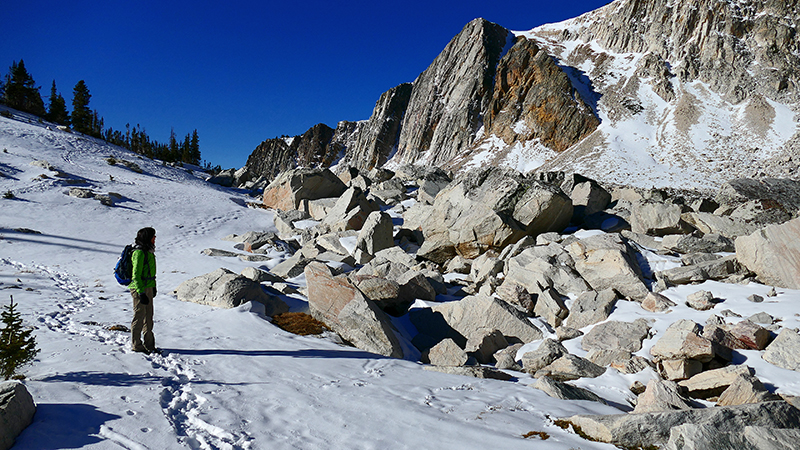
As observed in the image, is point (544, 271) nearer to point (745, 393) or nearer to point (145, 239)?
point (745, 393)

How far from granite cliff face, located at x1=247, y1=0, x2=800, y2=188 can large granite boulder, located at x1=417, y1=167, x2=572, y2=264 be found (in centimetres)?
4408

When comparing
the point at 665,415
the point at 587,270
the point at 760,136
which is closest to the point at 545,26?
the point at 760,136

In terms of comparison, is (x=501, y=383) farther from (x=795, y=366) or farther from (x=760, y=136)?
(x=760, y=136)

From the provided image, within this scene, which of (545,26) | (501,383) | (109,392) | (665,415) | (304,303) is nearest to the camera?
(665,415)

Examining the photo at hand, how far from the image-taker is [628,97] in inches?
3076

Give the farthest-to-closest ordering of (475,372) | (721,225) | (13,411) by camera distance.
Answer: (721,225) < (475,372) < (13,411)

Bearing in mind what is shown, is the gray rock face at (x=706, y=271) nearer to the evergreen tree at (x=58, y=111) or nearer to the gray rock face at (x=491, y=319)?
the gray rock face at (x=491, y=319)

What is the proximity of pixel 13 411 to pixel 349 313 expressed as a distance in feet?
21.6

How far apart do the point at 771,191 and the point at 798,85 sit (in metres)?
65.5

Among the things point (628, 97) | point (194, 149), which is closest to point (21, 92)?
point (194, 149)

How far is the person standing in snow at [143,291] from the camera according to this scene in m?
7.45

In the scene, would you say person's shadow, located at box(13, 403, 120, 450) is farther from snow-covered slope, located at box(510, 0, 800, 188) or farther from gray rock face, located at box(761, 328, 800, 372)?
snow-covered slope, located at box(510, 0, 800, 188)

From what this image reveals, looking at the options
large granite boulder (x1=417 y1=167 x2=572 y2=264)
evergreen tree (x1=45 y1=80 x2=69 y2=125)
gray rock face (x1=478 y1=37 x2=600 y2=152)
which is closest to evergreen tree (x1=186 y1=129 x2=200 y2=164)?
evergreen tree (x1=45 y1=80 x2=69 y2=125)

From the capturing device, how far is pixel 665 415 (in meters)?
4.96
